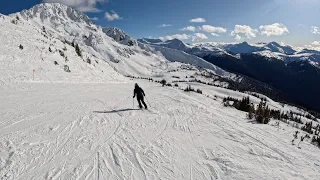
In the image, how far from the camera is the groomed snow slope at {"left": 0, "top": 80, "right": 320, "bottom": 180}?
690 cm

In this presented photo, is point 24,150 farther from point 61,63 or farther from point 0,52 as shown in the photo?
point 61,63

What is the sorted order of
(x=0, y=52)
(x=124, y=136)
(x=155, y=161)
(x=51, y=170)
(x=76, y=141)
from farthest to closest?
(x=0, y=52) → (x=124, y=136) → (x=76, y=141) → (x=155, y=161) → (x=51, y=170)

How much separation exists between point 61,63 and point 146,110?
21124mm

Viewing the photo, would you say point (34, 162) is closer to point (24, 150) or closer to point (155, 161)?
point (24, 150)

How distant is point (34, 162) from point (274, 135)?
9050 mm

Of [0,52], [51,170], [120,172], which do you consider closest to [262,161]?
[120,172]

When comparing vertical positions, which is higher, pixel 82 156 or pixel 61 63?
pixel 61 63

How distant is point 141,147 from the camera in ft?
28.3

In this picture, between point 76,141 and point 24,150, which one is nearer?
point 24,150

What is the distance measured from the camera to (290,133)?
39.9ft

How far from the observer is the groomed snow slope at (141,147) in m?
6.90

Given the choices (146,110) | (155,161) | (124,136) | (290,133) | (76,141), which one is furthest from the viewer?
(146,110)

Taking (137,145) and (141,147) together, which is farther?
(137,145)

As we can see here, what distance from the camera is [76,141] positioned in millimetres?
8922
